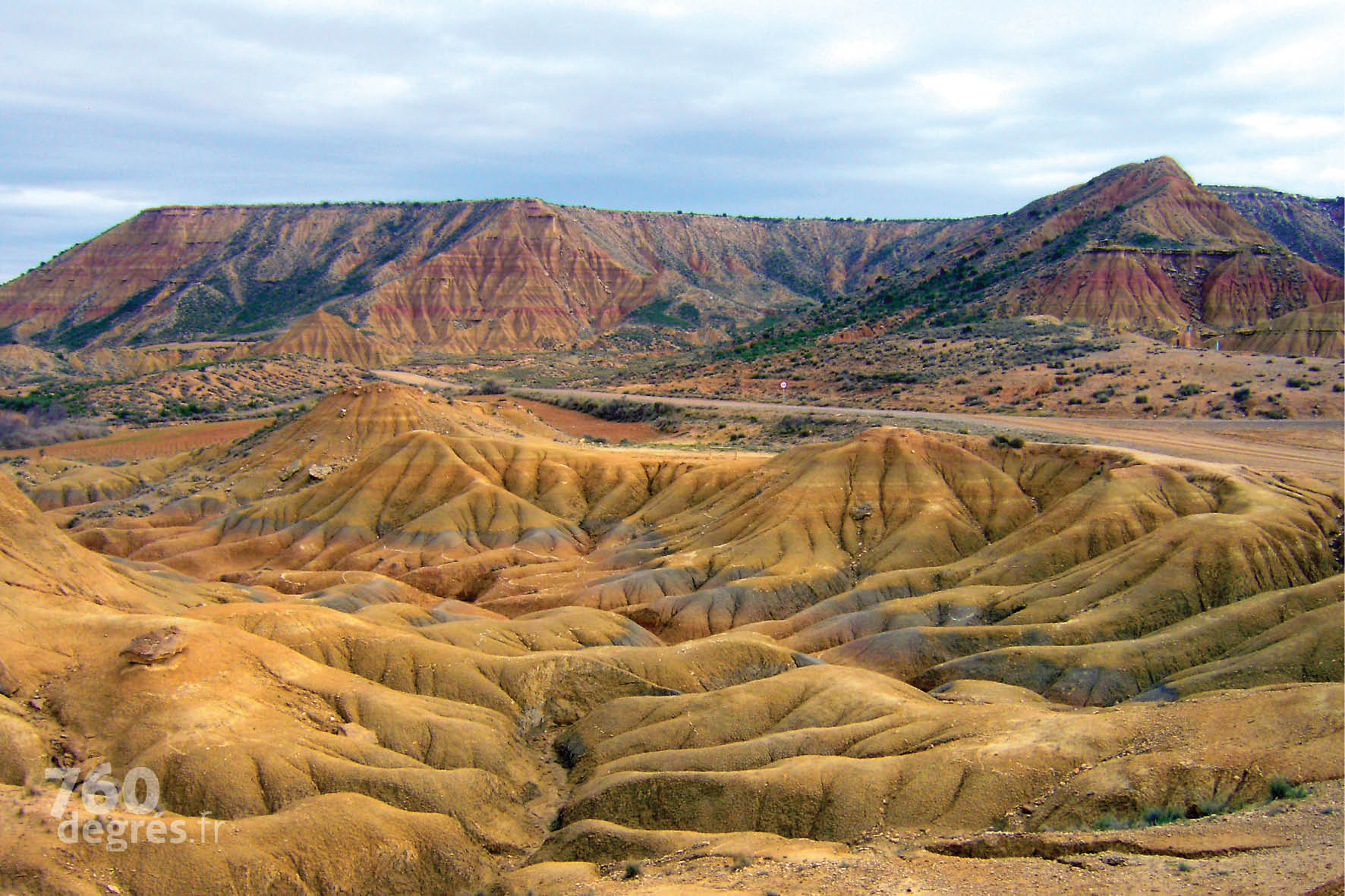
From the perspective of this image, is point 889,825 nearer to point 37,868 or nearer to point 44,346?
point 37,868

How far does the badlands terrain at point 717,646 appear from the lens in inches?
787

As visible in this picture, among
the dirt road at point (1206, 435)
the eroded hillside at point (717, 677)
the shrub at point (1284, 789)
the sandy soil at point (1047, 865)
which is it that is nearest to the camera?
the sandy soil at point (1047, 865)

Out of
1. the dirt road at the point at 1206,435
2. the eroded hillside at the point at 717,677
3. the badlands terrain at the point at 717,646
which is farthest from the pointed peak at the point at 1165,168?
the eroded hillside at the point at 717,677

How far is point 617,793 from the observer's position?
25859mm

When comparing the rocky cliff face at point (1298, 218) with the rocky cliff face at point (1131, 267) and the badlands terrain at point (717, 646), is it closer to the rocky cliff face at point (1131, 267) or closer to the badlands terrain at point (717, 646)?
the rocky cliff face at point (1131, 267)

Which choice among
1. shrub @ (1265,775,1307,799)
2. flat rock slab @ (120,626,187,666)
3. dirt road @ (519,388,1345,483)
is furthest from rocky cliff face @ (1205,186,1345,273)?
flat rock slab @ (120,626,187,666)

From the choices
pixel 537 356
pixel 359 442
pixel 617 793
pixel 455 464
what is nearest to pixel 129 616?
pixel 617 793

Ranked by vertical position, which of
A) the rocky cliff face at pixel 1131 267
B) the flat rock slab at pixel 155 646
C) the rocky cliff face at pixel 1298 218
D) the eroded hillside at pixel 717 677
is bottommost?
the eroded hillside at pixel 717 677

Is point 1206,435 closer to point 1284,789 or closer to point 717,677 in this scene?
point 717,677

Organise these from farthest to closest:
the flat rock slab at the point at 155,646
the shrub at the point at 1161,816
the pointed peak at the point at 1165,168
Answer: the pointed peak at the point at 1165,168 → the flat rock slab at the point at 155,646 → the shrub at the point at 1161,816

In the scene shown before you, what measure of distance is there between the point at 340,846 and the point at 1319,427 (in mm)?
66510

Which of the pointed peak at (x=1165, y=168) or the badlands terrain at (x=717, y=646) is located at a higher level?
the pointed peak at (x=1165, y=168)

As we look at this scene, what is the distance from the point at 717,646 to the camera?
3681cm

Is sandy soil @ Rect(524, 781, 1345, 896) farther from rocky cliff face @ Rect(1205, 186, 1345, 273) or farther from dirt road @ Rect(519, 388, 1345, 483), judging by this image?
rocky cliff face @ Rect(1205, 186, 1345, 273)
